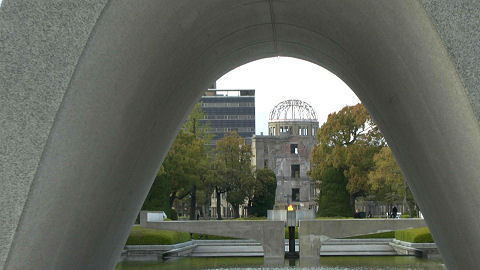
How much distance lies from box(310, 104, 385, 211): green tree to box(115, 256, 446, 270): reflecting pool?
19.3 meters

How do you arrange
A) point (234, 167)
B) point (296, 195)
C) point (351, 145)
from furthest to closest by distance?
point (296, 195)
point (234, 167)
point (351, 145)

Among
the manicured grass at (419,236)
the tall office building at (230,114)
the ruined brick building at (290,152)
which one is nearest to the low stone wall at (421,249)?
the manicured grass at (419,236)

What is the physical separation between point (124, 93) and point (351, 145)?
142ft

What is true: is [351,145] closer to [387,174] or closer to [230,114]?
[387,174]

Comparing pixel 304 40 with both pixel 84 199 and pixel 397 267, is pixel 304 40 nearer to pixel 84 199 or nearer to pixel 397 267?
pixel 84 199

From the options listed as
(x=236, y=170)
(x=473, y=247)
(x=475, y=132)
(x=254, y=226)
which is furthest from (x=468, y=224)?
(x=236, y=170)

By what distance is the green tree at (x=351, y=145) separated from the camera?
47562mm

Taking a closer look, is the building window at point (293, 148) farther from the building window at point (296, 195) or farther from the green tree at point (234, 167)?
the green tree at point (234, 167)

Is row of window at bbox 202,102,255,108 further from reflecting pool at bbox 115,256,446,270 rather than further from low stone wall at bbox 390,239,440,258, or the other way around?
reflecting pool at bbox 115,256,446,270

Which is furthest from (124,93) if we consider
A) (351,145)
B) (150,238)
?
(351,145)

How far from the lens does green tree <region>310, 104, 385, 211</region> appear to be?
4756cm

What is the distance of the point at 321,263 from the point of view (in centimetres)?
2475

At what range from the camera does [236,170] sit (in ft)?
185

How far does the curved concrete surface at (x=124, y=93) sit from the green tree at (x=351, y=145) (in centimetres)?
4107
